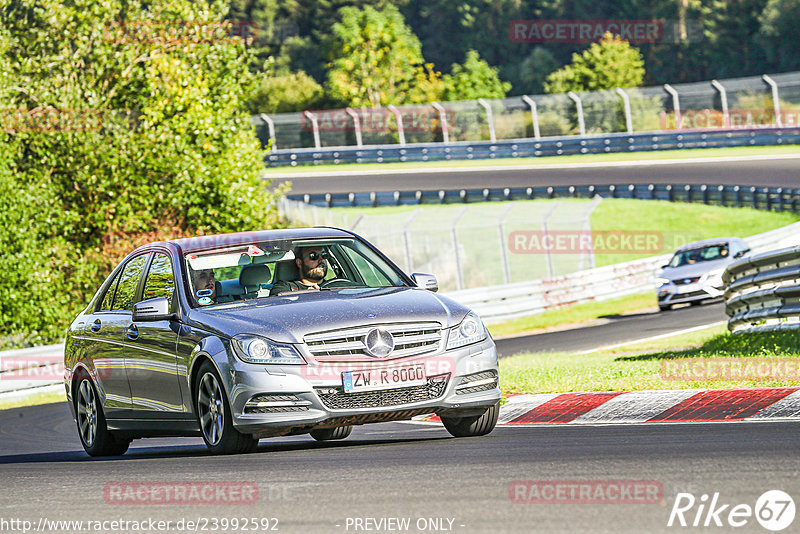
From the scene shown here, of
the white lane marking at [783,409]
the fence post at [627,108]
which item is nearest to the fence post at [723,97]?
the fence post at [627,108]

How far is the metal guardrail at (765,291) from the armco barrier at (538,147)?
32484mm

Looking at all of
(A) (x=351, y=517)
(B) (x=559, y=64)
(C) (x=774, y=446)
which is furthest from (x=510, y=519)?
(B) (x=559, y=64)

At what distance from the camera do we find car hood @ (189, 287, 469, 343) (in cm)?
823

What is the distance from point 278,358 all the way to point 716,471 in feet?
10.0

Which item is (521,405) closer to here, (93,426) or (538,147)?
(93,426)

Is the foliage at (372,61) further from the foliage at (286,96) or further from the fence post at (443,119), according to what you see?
the fence post at (443,119)

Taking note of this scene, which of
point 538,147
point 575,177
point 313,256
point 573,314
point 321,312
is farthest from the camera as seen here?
point 538,147

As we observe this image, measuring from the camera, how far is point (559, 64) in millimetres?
99750

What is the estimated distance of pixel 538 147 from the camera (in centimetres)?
5391

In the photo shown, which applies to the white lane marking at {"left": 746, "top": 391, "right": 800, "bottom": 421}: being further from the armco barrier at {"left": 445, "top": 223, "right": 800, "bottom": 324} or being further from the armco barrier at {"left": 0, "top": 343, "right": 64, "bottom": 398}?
A: the armco barrier at {"left": 445, "top": 223, "right": 800, "bottom": 324}

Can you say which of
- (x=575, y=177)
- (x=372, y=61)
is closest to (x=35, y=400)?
(x=575, y=177)

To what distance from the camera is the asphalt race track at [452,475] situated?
550 cm

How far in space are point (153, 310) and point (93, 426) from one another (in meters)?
1.66

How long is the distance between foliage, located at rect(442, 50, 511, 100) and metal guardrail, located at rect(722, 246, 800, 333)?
63902 millimetres
